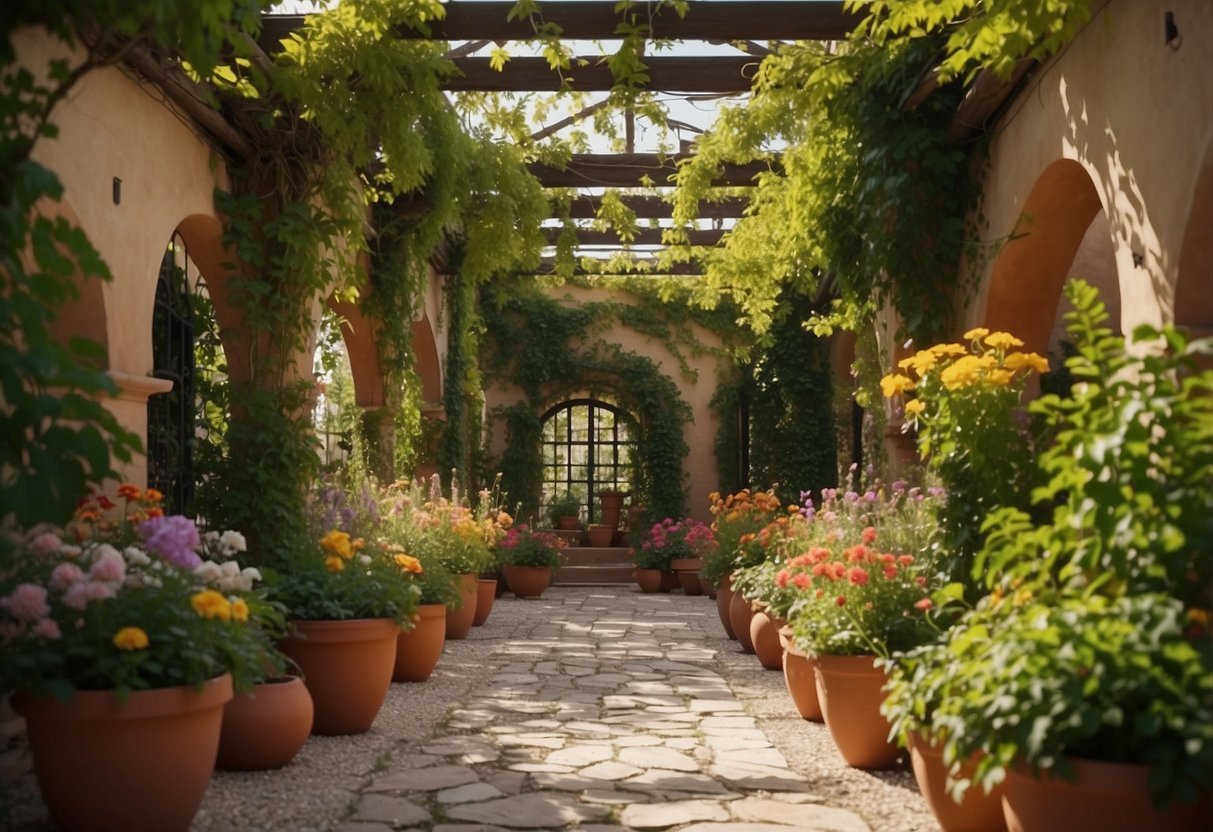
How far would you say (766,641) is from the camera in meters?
7.64

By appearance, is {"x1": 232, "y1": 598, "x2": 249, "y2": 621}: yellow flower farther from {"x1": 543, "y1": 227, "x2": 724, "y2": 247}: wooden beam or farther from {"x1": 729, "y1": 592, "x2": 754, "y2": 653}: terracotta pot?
{"x1": 543, "y1": 227, "x2": 724, "y2": 247}: wooden beam

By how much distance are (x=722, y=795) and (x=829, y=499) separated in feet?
10.3

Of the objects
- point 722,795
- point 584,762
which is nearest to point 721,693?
point 584,762

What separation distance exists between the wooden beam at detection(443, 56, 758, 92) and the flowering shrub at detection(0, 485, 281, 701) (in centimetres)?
454

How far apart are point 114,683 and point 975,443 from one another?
9.71 feet

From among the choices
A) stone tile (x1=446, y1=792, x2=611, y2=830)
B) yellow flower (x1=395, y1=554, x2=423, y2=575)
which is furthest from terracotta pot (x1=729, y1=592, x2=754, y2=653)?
stone tile (x1=446, y1=792, x2=611, y2=830)

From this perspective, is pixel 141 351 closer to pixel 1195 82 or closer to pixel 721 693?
pixel 721 693

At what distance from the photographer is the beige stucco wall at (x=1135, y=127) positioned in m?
4.09

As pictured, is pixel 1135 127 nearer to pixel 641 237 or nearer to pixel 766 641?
pixel 766 641

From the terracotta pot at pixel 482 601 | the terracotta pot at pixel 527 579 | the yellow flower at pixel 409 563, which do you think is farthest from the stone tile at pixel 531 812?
the terracotta pot at pixel 527 579

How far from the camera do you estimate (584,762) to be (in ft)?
16.5

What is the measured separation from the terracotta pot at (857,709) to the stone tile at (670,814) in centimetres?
75

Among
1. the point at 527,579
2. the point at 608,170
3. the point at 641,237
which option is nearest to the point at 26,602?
the point at 608,170

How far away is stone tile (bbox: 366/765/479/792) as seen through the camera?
14.8ft
